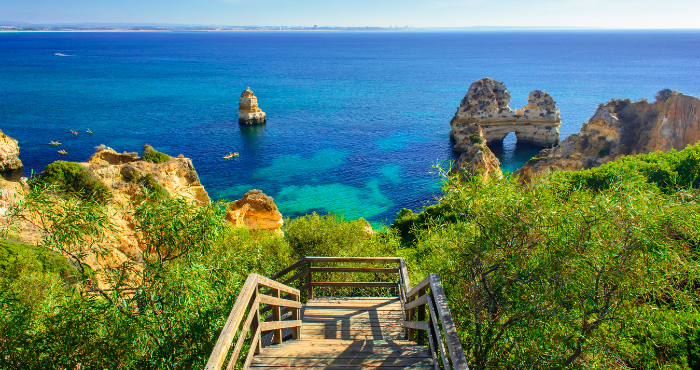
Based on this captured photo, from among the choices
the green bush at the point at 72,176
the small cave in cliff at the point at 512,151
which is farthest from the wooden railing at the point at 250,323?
the small cave in cliff at the point at 512,151

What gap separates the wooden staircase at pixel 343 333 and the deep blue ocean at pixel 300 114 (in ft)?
7.78

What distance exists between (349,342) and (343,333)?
1141mm

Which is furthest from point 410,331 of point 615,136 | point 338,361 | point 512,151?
point 512,151

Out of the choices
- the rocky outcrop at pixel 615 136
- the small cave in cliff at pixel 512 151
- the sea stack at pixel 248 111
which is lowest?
the small cave in cliff at pixel 512 151

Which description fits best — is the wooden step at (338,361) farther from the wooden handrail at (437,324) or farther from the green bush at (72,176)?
the green bush at (72,176)

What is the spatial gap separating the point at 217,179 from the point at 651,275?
44723 mm

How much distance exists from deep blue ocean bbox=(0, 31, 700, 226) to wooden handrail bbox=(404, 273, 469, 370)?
1.98 m

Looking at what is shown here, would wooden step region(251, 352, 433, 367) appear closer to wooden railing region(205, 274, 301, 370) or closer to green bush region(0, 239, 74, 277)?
wooden railing region(205, 274, 301, 370)

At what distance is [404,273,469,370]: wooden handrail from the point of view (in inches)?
163

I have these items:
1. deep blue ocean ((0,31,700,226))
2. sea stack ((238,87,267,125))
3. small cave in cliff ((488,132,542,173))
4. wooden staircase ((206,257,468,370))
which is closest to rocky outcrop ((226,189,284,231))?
deep blue ocean ((0,31,700,226))

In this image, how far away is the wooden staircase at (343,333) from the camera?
189 inches

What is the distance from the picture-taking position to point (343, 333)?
26.0 ft

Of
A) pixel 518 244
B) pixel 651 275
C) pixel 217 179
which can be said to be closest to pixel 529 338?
pixel 518 244

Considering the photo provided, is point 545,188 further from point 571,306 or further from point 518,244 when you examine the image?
point 571,306
